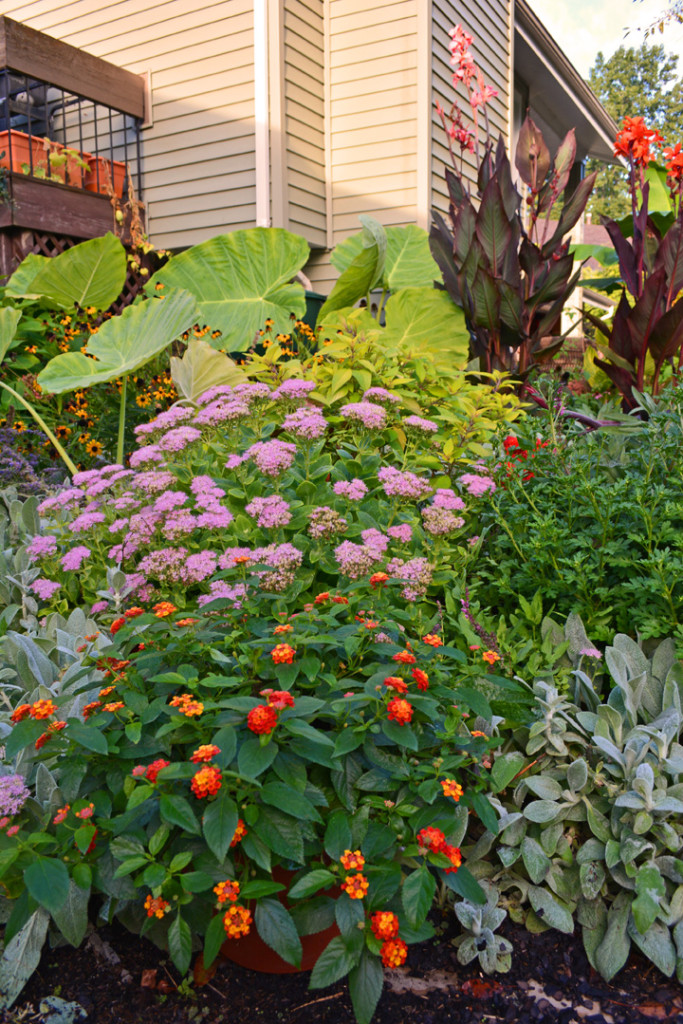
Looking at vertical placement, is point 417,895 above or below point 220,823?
below

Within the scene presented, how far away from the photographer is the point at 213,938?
3.74ft

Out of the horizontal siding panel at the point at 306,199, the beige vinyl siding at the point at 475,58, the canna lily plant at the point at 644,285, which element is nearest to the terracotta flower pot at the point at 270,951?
the canna lily plant at the point at 644,285

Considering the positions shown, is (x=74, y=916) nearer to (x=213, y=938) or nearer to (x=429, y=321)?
(x=213, y=938)

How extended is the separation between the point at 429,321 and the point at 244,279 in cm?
120

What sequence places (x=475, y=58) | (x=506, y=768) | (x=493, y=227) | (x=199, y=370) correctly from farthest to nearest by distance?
(x=475, y=58), (x=493, y=227), (x=199, y=370), (x=506, y=768)

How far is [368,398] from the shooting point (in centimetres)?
216

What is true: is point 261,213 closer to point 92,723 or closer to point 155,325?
point 155,325

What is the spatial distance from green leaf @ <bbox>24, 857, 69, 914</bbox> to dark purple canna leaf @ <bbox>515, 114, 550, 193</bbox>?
341cm

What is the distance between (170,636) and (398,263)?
3701 mm

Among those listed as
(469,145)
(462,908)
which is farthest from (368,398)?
(469,145)

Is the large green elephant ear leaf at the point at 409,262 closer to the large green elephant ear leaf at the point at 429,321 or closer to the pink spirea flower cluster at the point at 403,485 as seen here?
the large green elephant ear leaf at the point at 429,321

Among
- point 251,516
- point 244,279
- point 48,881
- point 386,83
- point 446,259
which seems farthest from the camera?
point 386,83

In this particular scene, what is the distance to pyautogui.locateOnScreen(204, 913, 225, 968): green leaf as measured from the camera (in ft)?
3.70

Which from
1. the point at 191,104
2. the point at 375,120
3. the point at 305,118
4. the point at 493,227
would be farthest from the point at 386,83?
the point at 493,227
